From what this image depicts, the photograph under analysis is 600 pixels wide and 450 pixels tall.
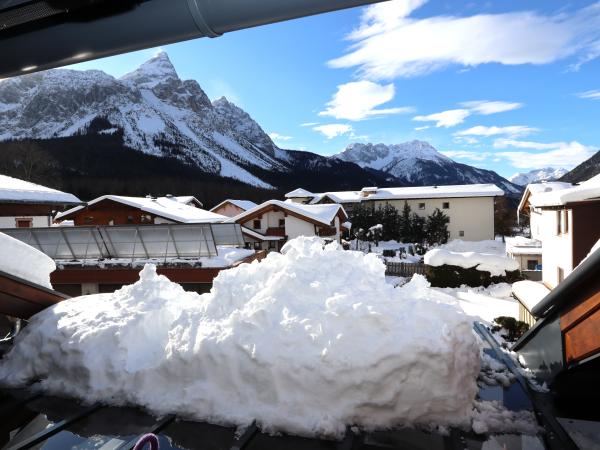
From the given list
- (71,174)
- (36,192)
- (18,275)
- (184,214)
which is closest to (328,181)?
(71,174)

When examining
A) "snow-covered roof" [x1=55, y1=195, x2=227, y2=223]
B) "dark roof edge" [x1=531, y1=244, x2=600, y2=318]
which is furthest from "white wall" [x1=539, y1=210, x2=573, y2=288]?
"snow-covered roof" [x1=55, y1=195, x2=227, y2=223]

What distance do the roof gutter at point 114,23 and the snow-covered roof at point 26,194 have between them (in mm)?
14995

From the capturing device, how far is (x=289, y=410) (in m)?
2.69

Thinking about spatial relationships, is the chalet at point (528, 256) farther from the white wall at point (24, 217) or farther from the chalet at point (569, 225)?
the white wall at point (24, 217)

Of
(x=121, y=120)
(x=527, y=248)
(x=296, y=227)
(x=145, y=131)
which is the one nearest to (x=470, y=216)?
(x=527, y=248)

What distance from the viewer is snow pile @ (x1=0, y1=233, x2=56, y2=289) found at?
411 centimetres

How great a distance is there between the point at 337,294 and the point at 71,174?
76.1 m

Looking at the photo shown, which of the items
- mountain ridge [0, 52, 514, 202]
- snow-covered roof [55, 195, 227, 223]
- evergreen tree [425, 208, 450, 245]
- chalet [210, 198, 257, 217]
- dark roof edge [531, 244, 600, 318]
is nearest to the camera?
dark roof edge [531, 244, 600, 318]

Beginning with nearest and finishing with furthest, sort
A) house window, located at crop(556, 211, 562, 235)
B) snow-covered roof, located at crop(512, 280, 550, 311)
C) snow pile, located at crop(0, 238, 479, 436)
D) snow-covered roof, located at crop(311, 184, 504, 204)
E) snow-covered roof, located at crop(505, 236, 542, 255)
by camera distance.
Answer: snow pile, located at crop(0, 238, 479, 436), snow-covered roof, located at crop(512, 280, 550, 311), house window, located at crop(556, 211, 562, 235), snow-covered roof, located at crop(505, 236, 542, 255), snow-covered roof, located at crop(311, 184, 504, 204)

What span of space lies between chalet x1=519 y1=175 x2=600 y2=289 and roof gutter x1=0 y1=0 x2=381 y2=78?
804cm

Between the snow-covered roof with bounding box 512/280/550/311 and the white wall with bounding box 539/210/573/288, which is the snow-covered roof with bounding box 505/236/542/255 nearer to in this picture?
the white wall with bounding box 539/210/573/288

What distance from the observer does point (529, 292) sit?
10.0 meters

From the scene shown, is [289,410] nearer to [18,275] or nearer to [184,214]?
[18,275]

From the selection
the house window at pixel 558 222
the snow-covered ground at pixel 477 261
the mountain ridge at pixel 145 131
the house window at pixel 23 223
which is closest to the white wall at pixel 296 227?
the snow-covered ground at pixel 477 261
